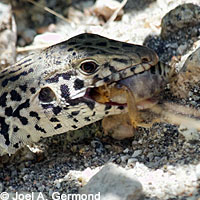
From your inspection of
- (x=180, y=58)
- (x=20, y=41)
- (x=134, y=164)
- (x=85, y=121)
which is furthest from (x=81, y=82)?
(x=20, y=41)

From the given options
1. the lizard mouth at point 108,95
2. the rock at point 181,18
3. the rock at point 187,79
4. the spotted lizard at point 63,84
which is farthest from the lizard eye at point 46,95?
the rock at point 181,18

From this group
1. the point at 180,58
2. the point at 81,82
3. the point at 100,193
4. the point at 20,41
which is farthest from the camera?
the point at 20,41

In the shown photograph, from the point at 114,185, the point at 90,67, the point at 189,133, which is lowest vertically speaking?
the point at 114,185

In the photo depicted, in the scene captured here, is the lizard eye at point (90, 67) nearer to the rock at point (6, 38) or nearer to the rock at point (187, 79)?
the rock at point (187, 79)

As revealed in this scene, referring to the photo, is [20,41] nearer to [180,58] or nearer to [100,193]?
[180,58]

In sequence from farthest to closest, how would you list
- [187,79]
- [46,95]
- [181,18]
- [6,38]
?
1. [6,38]
2. [181,18]
3. [187,79]
4. [46,95]

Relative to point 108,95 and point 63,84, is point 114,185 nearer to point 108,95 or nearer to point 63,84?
point 108,95

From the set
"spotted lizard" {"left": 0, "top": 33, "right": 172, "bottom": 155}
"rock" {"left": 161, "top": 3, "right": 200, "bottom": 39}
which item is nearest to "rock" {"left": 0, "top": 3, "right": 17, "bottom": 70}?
"spotted lizard" {"left": 0, "top": 33, "right": 172, "bottom": 155}

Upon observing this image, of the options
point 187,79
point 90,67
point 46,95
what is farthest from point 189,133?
point 46,95
